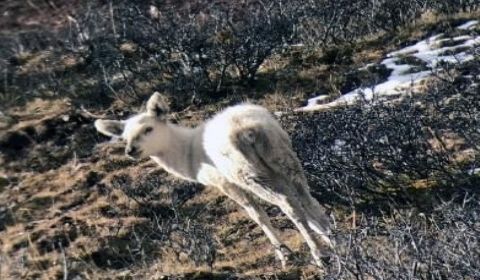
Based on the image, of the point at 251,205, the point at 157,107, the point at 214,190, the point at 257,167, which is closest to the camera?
the point at 257,167

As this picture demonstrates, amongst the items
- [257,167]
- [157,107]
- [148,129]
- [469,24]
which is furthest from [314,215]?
[469,24]

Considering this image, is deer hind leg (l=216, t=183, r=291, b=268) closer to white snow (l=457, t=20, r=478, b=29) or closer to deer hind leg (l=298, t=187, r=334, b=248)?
deer hind leg (l=298, t=187, r=334, b=248)

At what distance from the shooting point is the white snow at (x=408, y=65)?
13.1m

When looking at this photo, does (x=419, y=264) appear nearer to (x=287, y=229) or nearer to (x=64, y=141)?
(x=287, y=229)

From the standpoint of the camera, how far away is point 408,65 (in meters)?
14.4

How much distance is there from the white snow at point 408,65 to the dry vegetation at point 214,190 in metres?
0.34

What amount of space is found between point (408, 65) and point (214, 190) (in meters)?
4.91

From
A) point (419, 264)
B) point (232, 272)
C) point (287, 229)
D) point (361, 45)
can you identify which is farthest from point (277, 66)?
point (419, 264)

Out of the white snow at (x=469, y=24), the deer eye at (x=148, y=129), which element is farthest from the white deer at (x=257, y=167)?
the white snow at (x=469, y=24)

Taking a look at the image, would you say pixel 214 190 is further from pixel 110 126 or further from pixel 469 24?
pixel 469 24

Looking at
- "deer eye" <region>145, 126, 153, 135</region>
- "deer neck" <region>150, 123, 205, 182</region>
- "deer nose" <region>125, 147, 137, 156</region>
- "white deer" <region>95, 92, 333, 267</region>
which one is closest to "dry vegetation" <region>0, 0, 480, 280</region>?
"white deer" <region>95, 92, 333, 267</region>

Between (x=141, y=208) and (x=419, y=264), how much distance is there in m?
7.67

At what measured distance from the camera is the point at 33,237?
1137cm

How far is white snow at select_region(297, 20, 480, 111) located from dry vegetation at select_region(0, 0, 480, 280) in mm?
343
